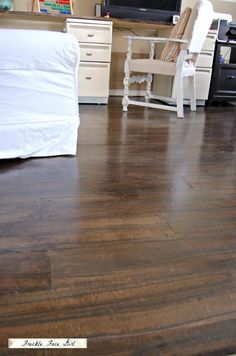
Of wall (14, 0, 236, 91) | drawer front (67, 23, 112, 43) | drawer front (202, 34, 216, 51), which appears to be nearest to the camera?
drawer front (67, 23, 112, 43)

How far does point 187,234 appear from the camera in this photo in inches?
41.8

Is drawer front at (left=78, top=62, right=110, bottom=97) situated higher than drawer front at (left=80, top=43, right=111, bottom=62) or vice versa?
drawer front at (left=80, top=43, right=111, bottom=62)

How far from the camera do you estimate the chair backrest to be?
2799mm

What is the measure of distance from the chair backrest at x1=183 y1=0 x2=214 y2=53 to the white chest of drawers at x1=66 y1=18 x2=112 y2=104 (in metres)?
0.81

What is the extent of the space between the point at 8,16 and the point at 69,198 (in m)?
2.97

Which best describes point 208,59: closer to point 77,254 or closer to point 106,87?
point 106,87

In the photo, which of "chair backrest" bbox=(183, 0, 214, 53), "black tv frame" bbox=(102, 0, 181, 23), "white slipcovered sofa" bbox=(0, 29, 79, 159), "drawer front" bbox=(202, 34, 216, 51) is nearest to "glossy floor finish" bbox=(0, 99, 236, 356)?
"white slipcovered sofa" bbox=(0, 29, 79, 159)

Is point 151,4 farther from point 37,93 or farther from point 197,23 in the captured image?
point 37,93

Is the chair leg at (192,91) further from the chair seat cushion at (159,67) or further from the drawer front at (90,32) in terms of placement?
the drawer front at (90,32)

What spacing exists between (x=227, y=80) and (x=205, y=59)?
35 centimetres

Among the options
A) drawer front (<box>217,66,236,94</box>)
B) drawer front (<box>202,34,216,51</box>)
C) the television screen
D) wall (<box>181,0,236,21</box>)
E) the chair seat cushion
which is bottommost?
drawer front (<box>217,66,236,94</box>)

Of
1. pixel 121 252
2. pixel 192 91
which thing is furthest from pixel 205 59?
pixel 121 252

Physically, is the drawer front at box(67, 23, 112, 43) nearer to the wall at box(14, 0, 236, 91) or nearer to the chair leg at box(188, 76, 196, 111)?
the wall at box(14, 0, 236, 91)

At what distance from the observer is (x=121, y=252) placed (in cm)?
95
